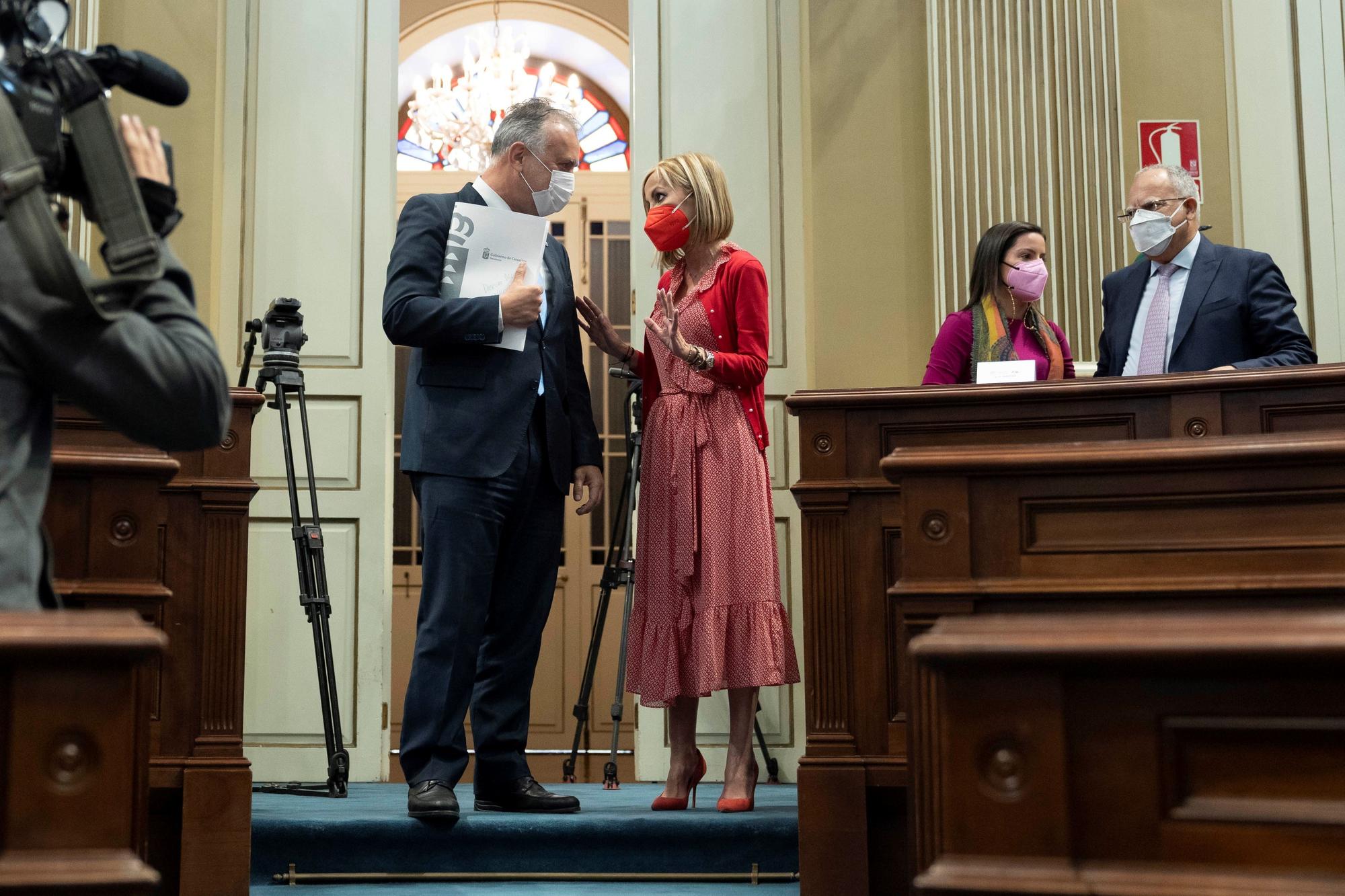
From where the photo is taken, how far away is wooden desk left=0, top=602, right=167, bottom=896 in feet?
3.65

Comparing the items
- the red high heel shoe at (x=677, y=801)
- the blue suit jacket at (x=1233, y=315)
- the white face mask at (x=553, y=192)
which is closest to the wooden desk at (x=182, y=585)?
the white face mask at (x=553, y=192)

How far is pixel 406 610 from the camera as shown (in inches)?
306

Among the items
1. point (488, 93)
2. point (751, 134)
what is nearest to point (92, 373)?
point (751, 134)

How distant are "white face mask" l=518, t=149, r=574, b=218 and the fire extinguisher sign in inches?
84.9

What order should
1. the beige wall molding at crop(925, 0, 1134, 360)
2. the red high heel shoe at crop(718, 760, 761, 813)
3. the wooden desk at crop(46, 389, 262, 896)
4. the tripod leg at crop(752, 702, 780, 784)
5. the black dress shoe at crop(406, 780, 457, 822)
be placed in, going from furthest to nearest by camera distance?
the beige wall molding at crop(925, 0, 1134, 360) → the tripod leg at crop(752, 702, 780, 784) → the red high heel shoe at crop(718, 760, 761, 813) → the black dress shoe at crop(406, 780, 457, 822) → the wooden desk at crop(46, 389, 262, 896)

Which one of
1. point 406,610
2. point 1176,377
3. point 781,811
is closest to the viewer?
point 1176,377

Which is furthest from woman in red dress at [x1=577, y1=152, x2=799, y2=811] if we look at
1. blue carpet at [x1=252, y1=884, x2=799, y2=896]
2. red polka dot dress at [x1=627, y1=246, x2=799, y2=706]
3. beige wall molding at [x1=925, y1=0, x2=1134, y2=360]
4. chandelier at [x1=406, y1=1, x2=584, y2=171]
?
chandelier at [x1=406, y1=1, x2=584, y2=171]

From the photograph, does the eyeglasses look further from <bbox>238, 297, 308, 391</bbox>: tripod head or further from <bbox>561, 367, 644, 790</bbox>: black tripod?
<bbox>238, 297, 308, 391</bbox>: tripod head

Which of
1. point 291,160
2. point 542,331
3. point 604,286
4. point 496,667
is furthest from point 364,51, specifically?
point 604,286

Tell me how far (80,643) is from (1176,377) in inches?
82.4

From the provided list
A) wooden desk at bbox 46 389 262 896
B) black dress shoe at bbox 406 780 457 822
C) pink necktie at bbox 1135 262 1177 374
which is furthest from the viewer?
pink necktie at bbox 1135 262 1177 374

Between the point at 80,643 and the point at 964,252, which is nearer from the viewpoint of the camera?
the point at 80,643

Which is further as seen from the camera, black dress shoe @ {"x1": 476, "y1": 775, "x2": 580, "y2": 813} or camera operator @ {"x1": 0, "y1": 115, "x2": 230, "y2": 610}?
black dress shoe @ {"x1": 476, "y1": 775, "x2": 580, "y2": 813}

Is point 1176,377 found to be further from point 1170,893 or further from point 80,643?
point 80,643
